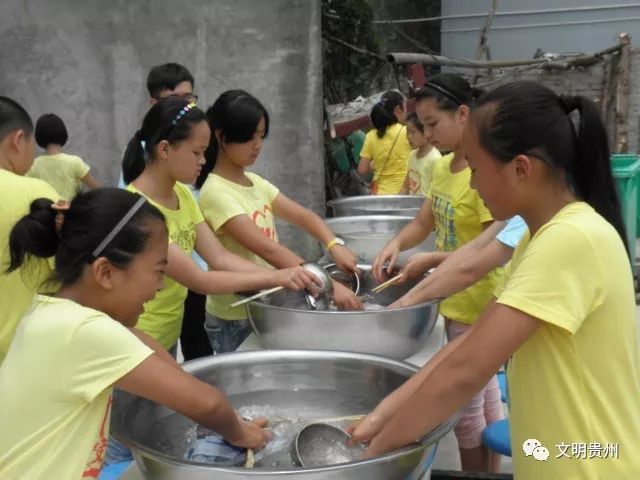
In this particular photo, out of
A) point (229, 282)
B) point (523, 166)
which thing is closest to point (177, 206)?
point (229, 282)

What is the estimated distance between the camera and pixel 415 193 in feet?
13.4

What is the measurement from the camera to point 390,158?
491cm

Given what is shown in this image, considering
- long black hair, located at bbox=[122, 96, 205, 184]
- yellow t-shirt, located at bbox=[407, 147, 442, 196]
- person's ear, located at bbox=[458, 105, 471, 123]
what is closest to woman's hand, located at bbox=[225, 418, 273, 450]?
long black hair, located at bbox=[122, 96, 205, 184]

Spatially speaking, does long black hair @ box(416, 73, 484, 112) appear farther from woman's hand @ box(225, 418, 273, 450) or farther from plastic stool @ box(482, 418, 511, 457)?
woman's hand @ box(225, 418, 273, 450)

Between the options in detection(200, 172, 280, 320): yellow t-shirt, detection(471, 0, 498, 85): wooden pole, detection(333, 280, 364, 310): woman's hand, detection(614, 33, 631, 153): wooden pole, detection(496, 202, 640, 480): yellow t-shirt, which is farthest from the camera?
detection(471, 0, 498, 85): wooden pole

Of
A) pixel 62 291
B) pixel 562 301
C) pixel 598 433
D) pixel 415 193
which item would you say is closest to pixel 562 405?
pixel 598 433

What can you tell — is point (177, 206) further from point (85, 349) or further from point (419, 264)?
point (85, 349)

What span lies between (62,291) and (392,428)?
60 cm

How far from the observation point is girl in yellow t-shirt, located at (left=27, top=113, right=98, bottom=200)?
4.13 metres

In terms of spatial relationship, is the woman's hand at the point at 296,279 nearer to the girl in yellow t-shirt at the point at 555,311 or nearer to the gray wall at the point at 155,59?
the girl in yellow t-shirt at the point at 555,311

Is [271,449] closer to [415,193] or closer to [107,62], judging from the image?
[415,193]

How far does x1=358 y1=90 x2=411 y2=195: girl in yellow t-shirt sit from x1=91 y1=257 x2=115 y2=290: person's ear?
367 centimetres

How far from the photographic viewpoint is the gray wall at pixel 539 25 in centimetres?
1112

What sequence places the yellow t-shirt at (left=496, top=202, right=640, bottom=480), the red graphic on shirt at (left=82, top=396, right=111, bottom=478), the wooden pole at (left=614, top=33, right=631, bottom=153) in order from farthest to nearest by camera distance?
the wooden pole at (left=614, top=33, right=631, bottom=153), the red graphic on shirt at (left=82, top=396, right=111, bottom=478), the yellow t-shirt at (left=496, top=202, right=640, bottom=480)
